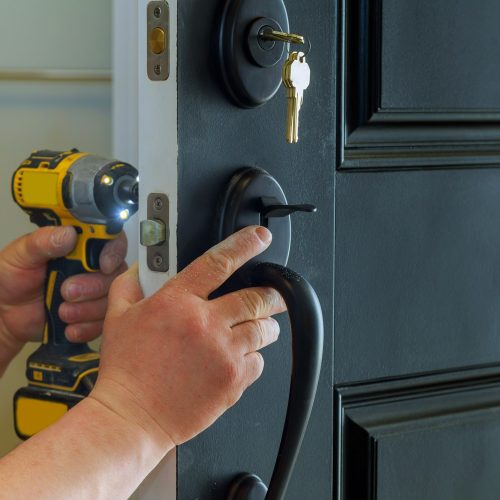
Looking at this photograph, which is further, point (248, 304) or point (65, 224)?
point (65, 224)

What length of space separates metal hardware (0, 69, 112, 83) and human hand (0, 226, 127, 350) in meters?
0.29

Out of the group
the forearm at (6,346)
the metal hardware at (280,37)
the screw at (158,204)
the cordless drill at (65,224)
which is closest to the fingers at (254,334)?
the screw at (158,204)

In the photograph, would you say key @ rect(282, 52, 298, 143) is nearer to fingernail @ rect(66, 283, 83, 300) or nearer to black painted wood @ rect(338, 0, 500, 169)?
black painted wood @ rect(338, 0, 500, 169)

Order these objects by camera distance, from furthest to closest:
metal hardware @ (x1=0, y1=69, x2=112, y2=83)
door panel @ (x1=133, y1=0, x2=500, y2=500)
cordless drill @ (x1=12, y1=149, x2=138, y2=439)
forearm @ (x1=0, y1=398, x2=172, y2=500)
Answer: metal hardware @ (x1=0, y1=69, x2=112, y2=83), cordless drill @ (x1=12, y1=149, x2=138, y2=439), door panel @ (x1=133, y1=0, x2=500, y2=500), forearm @ (x1=0, y1=398, x2=172, y2=500)

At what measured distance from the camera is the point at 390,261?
29.5 inches

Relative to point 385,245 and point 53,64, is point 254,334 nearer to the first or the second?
point 385,245

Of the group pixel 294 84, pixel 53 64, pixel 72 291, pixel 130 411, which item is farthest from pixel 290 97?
pixel 53 64

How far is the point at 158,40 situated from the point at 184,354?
231 mm

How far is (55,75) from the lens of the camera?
1.29m

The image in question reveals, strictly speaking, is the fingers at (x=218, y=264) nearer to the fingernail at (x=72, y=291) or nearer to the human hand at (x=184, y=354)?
the human hand at (x=184, y=354)

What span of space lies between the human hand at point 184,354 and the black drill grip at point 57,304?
51cm

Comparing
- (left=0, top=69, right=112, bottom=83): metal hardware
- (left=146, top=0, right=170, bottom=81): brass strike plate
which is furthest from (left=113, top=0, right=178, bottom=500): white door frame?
(left=0, top=69, right=112, bottom=83): metal hardware

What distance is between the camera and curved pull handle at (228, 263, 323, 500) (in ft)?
2.02

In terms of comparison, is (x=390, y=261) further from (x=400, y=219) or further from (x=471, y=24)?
(x=471, y=24)
